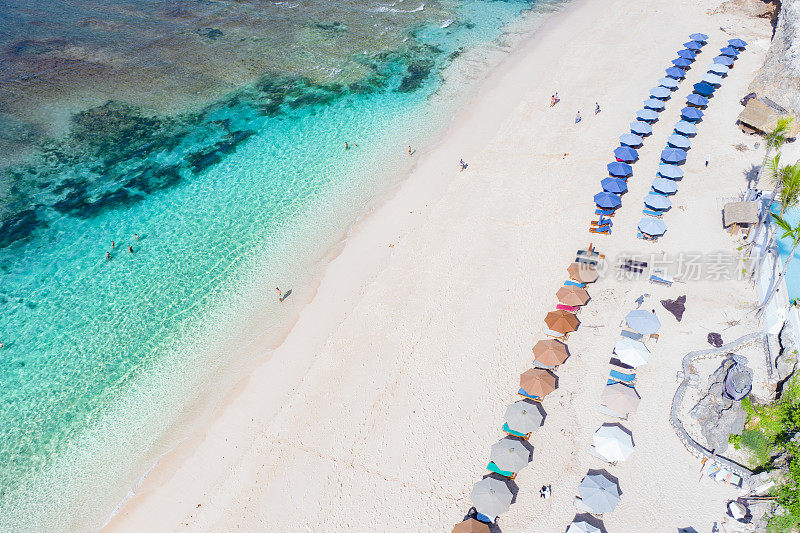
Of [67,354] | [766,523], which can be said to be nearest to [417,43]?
[67,354]

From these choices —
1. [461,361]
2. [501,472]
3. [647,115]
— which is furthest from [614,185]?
[501,472]

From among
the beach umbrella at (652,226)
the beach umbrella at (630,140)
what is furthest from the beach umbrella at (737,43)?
the beach umbrella at (652,226)

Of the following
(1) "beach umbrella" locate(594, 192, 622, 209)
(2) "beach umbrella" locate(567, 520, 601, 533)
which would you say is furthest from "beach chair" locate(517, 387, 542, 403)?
(1) "beach umbrella" locate(594, 192, 622, 209)

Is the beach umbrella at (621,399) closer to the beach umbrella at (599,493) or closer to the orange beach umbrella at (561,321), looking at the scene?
the beach umbrella at (599,493)

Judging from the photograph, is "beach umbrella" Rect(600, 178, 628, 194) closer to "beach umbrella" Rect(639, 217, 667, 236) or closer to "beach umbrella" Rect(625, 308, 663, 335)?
"beach umbrella" Rect(639, 217, 667, 236)

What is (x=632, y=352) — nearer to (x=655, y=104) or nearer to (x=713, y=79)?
(x=655, y=104)

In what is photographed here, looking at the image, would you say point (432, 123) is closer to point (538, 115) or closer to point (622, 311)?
point (538, 115)

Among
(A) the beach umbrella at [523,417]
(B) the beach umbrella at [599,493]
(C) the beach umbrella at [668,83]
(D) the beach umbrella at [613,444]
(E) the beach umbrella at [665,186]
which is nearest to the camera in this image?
(B) the beach umbrella at [599,493]
